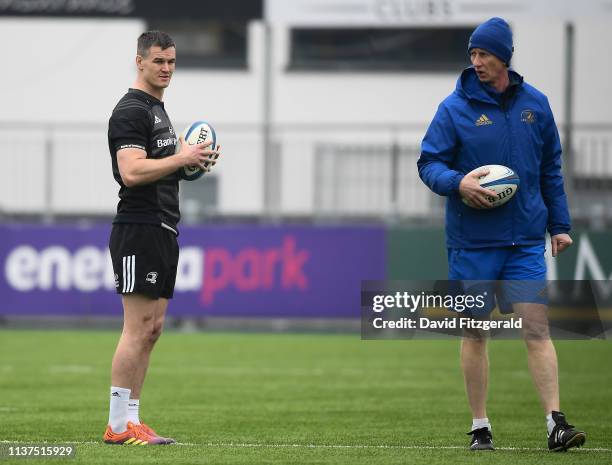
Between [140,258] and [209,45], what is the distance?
1750 centimetres

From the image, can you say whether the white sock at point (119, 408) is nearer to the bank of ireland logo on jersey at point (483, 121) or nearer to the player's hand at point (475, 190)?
the player's hand at point (475, 190)

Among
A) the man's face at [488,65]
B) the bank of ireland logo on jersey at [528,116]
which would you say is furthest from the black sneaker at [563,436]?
the man's face at [488,65]

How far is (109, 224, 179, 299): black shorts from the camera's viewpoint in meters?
6.95

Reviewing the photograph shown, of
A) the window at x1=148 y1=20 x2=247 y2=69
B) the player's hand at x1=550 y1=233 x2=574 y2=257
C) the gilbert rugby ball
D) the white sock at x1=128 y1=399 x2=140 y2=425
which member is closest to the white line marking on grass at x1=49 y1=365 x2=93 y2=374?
the white sock at x1=128 y1=399 x2=140 y2=425

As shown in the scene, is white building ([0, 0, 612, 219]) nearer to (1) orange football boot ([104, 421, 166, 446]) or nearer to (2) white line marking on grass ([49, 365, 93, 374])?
(2) white line marking on grass ([49, 365, 93, 374])

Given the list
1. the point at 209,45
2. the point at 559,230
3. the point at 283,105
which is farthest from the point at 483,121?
the point at 209,45

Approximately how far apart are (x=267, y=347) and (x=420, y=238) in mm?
2959

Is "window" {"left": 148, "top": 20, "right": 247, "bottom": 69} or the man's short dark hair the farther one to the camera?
"window" {"left": 148, "top": 20, "right": 247, "bottom": 69}

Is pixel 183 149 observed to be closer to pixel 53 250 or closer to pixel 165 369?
pixel 165 369

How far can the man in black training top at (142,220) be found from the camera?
22.7 ft

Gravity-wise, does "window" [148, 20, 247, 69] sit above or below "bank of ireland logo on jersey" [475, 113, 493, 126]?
above

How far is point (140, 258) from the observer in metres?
6.96

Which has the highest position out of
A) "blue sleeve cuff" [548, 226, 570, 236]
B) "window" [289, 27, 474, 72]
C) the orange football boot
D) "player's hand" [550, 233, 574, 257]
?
"window" [289, 27, 474, 72]

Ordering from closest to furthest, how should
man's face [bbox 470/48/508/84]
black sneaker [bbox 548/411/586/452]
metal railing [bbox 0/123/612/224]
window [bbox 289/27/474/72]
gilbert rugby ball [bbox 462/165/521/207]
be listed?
black sneaker [bbox 548/411/586/452]
gilbert rugby ball [bbox 462/165/521/207]
man's face [bbox 470/48/508/84]
metal railing [bbox 0/123/612/224]
window [bbox 289/27/474/72]
